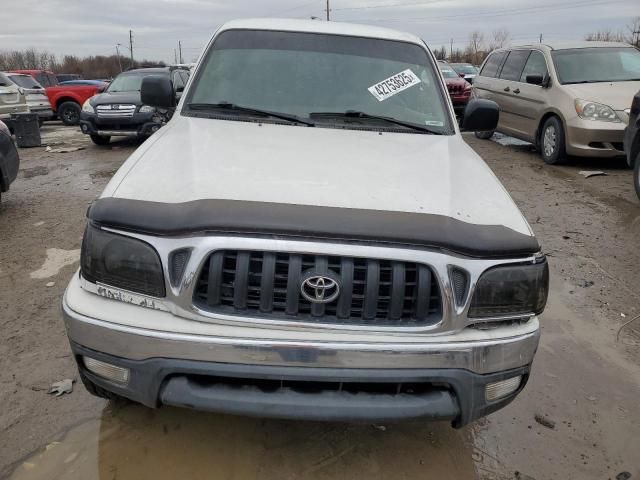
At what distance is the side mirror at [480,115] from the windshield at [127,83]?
9.31m

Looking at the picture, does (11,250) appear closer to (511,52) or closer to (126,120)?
(126,120)

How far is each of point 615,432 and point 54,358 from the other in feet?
9.95

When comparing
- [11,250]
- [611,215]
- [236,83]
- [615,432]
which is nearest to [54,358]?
[236,83]

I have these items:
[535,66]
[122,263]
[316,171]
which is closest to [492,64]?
[535,66]

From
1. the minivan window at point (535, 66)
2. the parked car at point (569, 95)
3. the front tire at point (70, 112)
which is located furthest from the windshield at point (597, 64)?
the front tire at point (70, 112)

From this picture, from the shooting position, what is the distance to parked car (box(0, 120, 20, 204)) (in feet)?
18.6

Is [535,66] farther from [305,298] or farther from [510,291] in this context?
[305,298]

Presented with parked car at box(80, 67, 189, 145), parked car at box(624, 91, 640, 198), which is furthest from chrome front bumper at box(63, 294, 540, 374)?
parked car at box(80, 67, 189, 145)

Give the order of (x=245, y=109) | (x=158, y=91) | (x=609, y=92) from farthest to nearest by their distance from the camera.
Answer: (x=609, y=92) → (x=158, y=91) → (x=245, y=109)

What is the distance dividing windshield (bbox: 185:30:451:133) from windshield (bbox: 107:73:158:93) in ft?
28.9

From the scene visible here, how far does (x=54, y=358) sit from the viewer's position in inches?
120

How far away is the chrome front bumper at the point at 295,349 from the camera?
1844 mm

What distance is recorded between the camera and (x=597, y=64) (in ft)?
27.7

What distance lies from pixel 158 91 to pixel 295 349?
Answer: 8.49 ft
